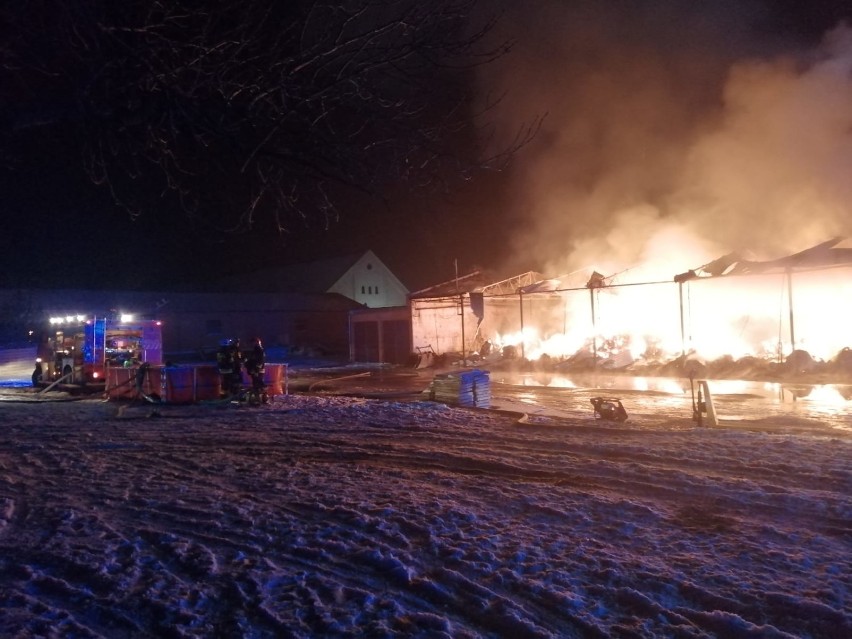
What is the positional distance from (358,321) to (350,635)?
3035cm

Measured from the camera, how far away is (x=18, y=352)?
33.6 m

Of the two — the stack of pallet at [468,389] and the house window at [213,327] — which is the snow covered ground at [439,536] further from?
the house window at [213,327]

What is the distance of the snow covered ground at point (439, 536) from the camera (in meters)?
3.86

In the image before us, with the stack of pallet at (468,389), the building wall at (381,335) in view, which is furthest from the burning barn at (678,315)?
the stack of pallet at (468,389)

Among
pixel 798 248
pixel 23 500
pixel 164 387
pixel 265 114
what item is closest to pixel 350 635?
pixel 265 114

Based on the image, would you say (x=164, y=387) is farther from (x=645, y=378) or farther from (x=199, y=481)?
(x=645, y=378)

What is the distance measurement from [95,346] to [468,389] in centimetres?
1214

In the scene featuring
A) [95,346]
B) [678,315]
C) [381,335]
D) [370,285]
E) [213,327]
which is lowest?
[95,346]

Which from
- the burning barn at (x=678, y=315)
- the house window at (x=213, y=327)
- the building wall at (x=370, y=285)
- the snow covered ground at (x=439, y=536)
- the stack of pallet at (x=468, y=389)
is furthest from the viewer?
the building wall at (x=370, y=285)

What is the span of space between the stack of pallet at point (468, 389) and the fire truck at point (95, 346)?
1008 centimetres

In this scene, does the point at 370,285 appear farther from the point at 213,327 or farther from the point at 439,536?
the point at 439,536

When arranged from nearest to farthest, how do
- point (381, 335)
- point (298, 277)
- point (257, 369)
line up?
point (257, 369), point (381, 335), point (298, 277)

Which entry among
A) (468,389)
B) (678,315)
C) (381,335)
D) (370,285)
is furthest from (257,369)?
(370,285)

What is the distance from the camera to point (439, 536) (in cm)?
530
